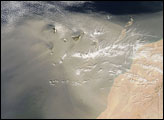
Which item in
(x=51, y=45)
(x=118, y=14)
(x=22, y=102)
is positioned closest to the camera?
(x=22, y=102)

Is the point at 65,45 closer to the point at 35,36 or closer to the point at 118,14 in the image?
the point at 35,36

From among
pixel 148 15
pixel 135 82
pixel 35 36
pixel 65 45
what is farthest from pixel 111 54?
pixel 35 36

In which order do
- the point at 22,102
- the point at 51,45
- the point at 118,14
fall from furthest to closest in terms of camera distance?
the point at 118,14 → the point at 51,45 → the point at 22,102

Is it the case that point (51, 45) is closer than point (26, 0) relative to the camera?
Yes

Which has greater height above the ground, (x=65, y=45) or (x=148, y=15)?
(x=148, y=15)

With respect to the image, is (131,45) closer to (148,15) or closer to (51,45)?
(148,15)

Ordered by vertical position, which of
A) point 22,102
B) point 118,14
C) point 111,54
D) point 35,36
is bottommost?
point 22,102
